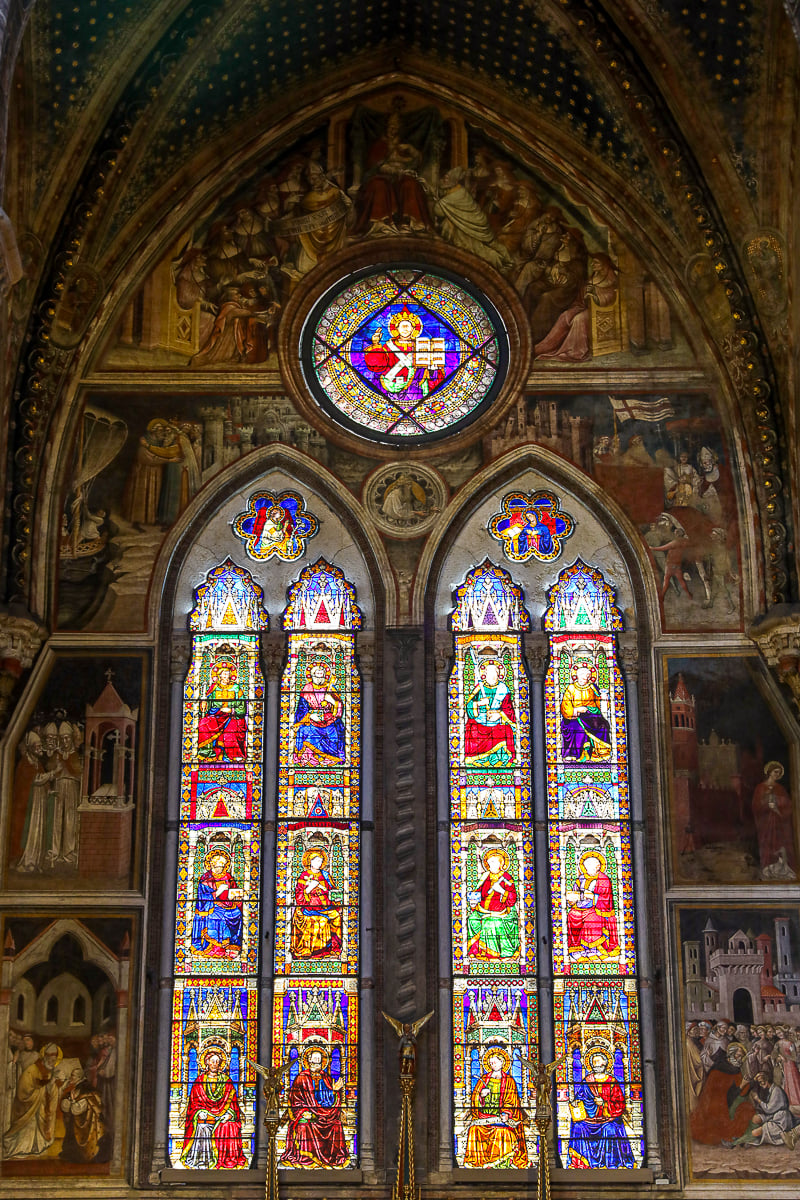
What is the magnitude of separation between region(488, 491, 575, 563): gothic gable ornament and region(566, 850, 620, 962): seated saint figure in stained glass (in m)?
2.94

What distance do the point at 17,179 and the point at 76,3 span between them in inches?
65.6

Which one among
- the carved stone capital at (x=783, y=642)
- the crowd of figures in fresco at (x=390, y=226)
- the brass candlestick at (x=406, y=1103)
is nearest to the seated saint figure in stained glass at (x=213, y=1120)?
the brass candlestick at (x=406, y=1103)

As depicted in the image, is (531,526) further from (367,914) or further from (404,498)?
(367,914)

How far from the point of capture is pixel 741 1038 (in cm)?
1508

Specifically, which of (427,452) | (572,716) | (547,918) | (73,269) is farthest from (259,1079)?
(73,269)

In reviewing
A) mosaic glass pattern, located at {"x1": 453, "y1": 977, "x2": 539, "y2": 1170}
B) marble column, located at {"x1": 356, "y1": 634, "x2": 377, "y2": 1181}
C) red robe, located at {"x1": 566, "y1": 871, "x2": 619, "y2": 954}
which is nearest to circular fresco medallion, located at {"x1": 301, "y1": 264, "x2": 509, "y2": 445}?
marble column, located at {"x1": 356, "y1": 634, "x2": 377, "y2": 1181}

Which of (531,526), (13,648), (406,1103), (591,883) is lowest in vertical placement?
(406,1103)

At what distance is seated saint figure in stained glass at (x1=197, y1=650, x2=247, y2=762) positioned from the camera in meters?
16.0

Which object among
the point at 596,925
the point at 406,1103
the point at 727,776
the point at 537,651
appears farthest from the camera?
the point at 537,651

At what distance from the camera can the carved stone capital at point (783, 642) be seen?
15625 mm

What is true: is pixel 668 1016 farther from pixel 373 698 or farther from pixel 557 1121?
pixel 373 698

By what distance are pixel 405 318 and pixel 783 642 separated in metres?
5.07

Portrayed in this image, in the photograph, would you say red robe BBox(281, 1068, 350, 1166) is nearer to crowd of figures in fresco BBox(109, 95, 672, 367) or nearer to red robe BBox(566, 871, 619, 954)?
red robe BBox(566, 871, 619, 954)

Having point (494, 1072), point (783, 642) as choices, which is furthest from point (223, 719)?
point (783, 642)
